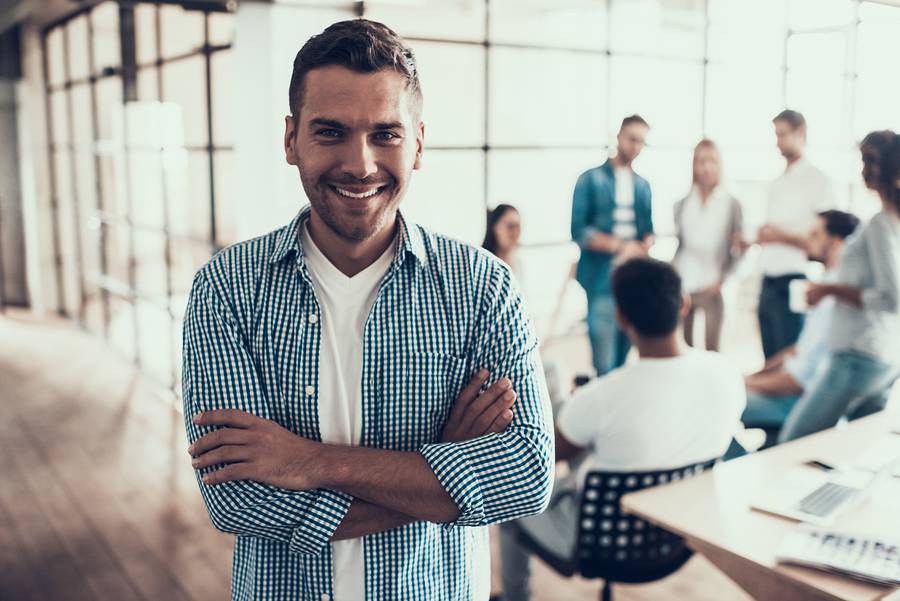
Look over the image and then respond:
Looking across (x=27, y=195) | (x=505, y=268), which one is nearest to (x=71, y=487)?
(x=505, y=268)

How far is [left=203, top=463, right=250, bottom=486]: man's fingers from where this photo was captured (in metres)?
1.22

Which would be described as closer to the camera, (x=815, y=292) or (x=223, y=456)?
(x=223, y=456)

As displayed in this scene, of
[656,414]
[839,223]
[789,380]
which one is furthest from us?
[839,223]

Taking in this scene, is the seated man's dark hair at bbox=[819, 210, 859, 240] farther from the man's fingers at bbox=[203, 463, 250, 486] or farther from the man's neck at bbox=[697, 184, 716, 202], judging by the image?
the man's fingers at bbox=[203, 463, 250, 486]

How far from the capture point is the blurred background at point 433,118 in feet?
14.3

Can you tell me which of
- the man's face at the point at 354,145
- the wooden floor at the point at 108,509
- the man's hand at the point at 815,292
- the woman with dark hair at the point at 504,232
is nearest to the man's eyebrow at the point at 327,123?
the man's face at the point at 354,145

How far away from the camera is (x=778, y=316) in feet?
15.0

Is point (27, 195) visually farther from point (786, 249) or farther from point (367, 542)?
point (367, 542)

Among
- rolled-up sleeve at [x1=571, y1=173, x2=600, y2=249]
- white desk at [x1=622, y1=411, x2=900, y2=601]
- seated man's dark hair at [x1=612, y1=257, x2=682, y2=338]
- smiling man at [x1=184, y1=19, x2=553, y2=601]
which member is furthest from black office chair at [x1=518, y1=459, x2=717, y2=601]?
rolled-up sleeve at [x1=571, y1=173, x2=600, y2=249]

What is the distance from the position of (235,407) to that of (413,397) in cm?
27

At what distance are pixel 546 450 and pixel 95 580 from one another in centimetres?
255

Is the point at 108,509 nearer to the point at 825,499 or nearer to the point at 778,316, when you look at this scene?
the point at 825,499

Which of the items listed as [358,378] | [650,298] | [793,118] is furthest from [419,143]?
[793,118]

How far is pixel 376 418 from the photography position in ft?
4.18
